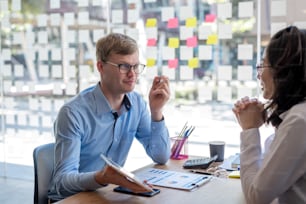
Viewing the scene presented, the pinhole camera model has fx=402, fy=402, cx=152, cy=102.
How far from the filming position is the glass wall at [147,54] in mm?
2930

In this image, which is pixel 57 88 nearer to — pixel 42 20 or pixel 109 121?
pixel 42 20

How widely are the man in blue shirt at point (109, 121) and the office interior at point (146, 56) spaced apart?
708mm

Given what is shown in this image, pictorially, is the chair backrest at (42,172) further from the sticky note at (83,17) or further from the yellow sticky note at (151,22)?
the sticky note at (83,17)

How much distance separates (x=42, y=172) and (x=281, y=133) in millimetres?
1130

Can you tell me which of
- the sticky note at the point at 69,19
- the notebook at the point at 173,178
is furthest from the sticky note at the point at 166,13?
the notebook at the point at 173,178

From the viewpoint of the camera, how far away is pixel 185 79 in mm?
3164

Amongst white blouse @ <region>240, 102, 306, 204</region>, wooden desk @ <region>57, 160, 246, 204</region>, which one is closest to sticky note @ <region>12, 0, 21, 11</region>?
wooden desk @ <region>57, 160, 246, 204</region>

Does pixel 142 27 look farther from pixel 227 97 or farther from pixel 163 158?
pixel 163 158

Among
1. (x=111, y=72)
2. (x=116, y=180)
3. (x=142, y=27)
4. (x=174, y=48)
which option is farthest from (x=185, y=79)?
(x=116, y=180)

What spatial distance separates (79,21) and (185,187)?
247 cm

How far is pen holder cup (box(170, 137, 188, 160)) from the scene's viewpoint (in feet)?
6.77

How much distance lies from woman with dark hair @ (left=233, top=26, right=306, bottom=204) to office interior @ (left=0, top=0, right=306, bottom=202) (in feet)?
4.33

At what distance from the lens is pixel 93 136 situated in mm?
1818

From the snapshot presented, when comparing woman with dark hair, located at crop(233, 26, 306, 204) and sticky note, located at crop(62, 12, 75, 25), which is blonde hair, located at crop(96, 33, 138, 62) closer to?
woman with dark hair, located at crop(233, 26, 306, 204)
